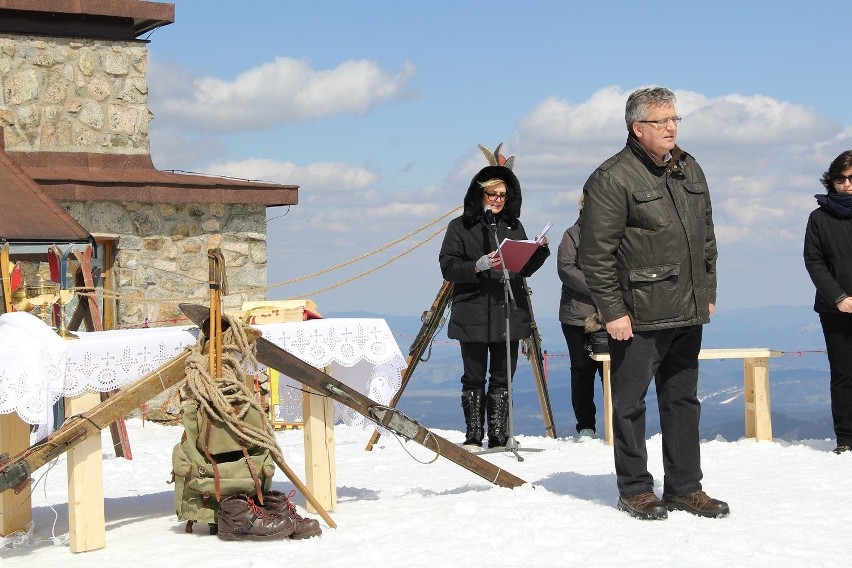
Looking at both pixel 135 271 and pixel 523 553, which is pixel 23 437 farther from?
pixel 135 271

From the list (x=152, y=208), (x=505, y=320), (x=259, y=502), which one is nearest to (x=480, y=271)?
(x=505, y=320)

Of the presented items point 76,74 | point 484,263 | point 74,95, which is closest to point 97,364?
point 484,263

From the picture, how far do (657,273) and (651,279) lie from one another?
4 centimetres

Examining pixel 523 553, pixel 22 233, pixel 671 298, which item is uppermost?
pixel 22 233

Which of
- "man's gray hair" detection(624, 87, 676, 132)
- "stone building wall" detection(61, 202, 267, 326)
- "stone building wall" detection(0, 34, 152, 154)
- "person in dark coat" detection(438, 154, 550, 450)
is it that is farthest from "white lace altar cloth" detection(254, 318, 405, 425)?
"stone building wall" detection(0, 34, 152, 154)

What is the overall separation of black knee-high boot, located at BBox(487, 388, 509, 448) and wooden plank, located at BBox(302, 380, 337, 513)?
263 cm

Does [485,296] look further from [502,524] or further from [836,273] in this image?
[502,524]

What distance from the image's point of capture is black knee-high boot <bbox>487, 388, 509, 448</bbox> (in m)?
8.19

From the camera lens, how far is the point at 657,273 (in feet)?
18.0

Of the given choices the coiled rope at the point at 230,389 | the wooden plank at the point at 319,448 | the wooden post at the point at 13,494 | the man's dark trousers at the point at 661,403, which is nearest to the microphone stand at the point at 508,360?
the man's dark trousers at the point at 661,403

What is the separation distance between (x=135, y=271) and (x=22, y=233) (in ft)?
7.10

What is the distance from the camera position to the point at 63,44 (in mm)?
11398

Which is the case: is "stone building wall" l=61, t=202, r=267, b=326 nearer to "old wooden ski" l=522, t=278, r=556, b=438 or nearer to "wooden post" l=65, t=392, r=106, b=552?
"old wooden ski" l=522, t=278, r=556, b=438

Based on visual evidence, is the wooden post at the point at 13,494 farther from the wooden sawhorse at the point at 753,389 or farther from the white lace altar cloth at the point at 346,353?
the wooden sawhorse at the point at 753,389
